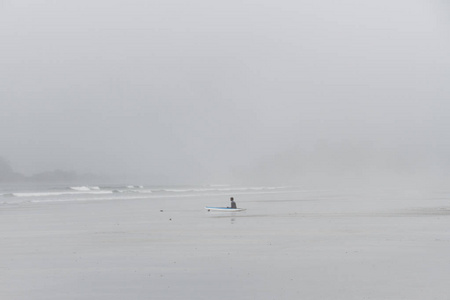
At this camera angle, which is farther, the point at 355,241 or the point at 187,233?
the point at 187,233

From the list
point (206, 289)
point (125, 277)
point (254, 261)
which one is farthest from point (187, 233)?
point (206, 289)

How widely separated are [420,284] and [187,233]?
58.6 feet

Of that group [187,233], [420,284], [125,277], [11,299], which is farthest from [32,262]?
[420,284]

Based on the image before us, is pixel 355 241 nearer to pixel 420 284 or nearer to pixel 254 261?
pixel 254 261

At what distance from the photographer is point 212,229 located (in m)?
34.4

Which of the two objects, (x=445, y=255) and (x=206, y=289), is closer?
(x=206, y=289)

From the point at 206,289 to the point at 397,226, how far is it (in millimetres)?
21282

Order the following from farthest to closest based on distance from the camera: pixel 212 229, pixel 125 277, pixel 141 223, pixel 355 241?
1. pixel 141 223
2. pixel 212 229
3. pixel 355 241
4. pixel 125 277

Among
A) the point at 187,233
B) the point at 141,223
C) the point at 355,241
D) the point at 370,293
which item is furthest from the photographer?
the point at 141,223

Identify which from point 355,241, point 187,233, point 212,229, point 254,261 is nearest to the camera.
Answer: point 254,261

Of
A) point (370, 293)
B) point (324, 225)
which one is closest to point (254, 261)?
point (370, 293)

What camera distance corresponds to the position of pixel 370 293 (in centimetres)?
1505

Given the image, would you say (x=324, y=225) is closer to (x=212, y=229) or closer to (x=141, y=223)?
(x=212, y=229)

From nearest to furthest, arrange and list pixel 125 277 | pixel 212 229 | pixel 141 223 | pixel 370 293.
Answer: pixel 370 293 → pixel 125 277 → pixel 212 229 → pixel 141 223
